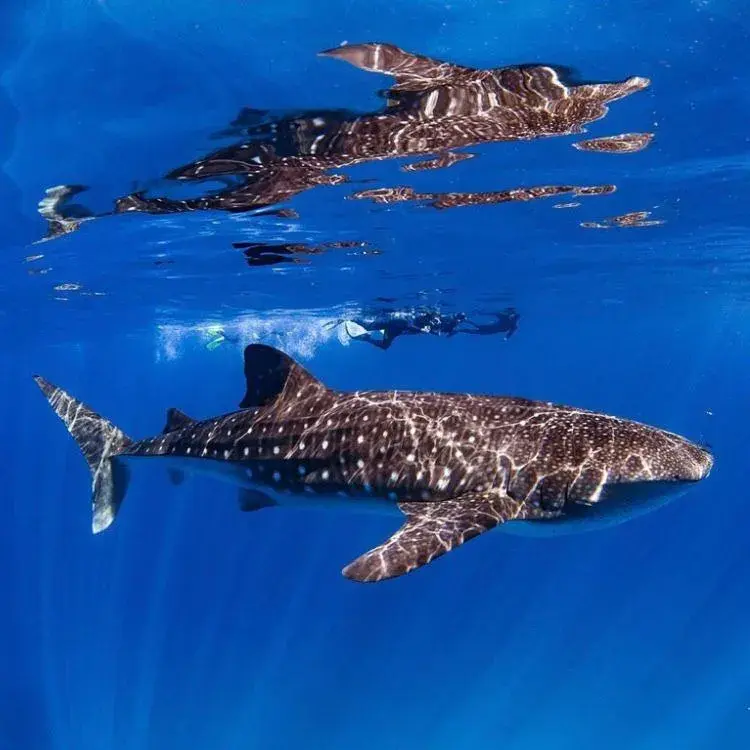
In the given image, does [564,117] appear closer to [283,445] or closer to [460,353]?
[283,445]

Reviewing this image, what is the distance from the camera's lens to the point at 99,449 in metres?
12.3

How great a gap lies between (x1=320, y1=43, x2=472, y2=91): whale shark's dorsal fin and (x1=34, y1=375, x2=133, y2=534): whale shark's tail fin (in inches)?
294

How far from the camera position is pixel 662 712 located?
72.5 feet

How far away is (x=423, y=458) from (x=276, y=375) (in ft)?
9.47

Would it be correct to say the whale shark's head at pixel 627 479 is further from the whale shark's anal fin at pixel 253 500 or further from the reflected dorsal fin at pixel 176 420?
the reflected dorsal fin at pixel 176 420

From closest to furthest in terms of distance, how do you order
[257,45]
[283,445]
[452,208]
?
[257,45]
[283,445]
[452,208]

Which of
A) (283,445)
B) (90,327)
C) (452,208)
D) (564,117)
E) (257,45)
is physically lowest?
(90,327)

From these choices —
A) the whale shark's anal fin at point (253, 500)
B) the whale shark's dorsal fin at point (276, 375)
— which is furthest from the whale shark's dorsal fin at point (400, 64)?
the whale shark's anal fin at point (253, 500)

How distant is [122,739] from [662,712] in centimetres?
1653

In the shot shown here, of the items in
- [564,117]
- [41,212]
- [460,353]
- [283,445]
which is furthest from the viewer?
[460,353]

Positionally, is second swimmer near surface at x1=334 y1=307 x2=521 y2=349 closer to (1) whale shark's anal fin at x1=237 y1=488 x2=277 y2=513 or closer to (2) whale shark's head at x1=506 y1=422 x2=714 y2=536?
(1) whale shark's anal fin at x1=237 y1=488 x2=277 y2=513

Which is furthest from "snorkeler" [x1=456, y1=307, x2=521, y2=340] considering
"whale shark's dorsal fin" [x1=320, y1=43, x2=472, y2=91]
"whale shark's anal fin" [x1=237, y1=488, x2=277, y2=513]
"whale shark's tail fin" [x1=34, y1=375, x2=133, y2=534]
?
"whale shark's dorsal fin" [x1=320, y1=43, x2=472, y2=91]

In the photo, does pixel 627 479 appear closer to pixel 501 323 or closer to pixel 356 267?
pixel 356 267

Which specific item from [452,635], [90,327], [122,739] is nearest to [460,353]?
[90,327]
